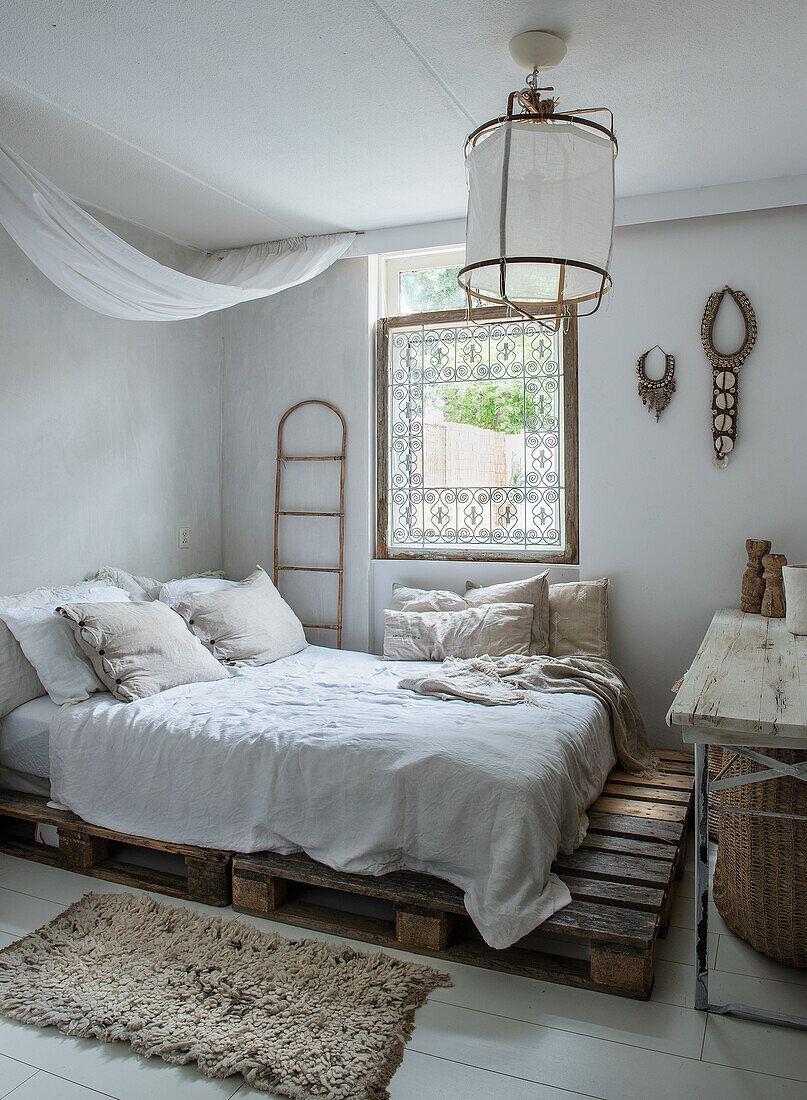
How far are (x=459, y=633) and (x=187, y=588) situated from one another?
1322 mm

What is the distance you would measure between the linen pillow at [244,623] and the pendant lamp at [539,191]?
6.36ft

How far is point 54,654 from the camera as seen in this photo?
302 centimetres

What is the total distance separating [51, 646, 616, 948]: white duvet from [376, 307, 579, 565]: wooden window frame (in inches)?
42.5

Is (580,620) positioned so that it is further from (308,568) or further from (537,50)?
(537,50)

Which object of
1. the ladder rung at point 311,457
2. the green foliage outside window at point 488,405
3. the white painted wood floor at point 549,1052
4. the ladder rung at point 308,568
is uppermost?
the green foliage outside window at point 488,405

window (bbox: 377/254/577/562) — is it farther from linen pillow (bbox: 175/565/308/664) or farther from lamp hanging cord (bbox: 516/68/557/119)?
lamp hanging cord (bbox: 516/68/557/119)

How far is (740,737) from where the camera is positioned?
6.13ft

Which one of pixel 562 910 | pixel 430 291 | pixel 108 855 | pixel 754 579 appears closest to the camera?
pixel 562 910

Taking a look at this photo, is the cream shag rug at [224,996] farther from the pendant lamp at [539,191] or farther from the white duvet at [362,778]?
the pendant lamp at [539,191]

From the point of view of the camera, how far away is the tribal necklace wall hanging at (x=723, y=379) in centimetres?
354

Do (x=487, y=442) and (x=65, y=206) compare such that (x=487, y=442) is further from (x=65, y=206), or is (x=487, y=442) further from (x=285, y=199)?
(x=65, y=206)

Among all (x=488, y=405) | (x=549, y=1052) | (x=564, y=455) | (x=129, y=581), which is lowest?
(x=549, y=1052)

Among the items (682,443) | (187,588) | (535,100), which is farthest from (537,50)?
(187,588)

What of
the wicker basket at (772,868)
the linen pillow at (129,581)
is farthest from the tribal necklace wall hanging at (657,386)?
the linen pillow at (129,581)
